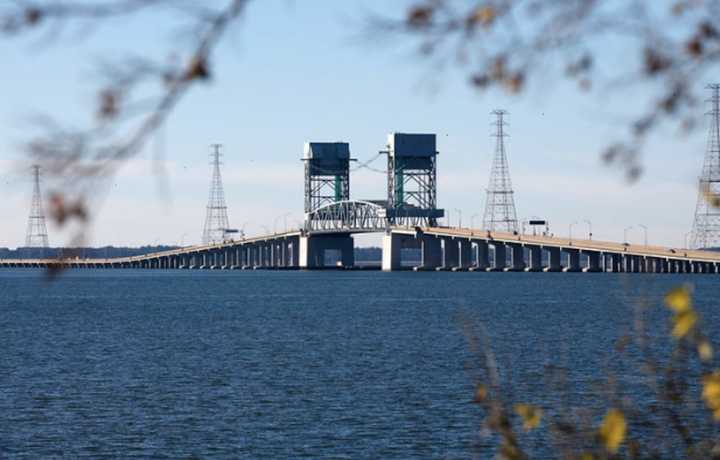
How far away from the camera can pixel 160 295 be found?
133 meters

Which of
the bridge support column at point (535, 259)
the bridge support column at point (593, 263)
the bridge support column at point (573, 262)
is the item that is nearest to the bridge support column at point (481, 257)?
the bridge support column at point (535, 259)

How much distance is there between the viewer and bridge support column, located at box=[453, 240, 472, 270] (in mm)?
190000

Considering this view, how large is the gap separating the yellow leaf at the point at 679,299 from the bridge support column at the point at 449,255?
7359 inches

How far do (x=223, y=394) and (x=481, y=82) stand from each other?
33.4 metres

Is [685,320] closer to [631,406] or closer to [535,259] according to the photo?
[631,406]

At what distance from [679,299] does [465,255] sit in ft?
608

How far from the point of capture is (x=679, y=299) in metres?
6.04

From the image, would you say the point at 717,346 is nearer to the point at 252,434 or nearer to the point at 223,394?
the point at 223,394

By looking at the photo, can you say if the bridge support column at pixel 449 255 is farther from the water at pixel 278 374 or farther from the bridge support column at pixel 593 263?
the water at pixel 278 374

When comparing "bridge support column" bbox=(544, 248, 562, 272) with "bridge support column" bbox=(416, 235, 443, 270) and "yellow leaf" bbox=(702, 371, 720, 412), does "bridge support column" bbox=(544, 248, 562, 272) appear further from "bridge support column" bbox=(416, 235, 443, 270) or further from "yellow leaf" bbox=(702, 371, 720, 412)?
"yellow leaf" bbox=(702, 371, 720, 412)

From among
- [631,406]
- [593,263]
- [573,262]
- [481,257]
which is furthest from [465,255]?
[631,406]

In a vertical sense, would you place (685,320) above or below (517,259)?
below

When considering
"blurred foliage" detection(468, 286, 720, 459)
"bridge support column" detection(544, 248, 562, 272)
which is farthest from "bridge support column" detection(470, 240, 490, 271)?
"blurred foliage" detection(468, 286, 720, 459)

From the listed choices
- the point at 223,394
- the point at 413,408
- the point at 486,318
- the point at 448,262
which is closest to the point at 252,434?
the point at 413,408
